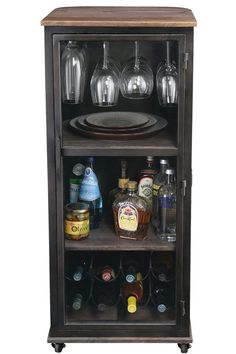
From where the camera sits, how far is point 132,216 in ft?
12.1

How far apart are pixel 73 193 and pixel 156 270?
494 millimetres

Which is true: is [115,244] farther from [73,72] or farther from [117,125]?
[73,72]

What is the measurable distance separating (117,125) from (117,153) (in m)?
0.16

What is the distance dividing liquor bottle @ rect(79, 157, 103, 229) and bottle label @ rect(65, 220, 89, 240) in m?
0.13

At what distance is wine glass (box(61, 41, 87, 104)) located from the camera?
353cm

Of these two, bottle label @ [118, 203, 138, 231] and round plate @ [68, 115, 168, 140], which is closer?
round plate @ [68, 115, 168, 140]

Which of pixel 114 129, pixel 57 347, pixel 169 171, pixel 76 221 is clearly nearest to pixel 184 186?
pixel 169 171

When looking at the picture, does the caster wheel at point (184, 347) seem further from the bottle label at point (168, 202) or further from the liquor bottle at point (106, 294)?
the bottle label at point (168, 202)

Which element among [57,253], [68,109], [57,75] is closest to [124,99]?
[68,109]

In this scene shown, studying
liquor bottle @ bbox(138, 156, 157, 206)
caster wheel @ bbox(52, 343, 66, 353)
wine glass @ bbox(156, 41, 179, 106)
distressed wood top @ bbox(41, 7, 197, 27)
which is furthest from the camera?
liquor bottle @ bbox(138, 156, 157, 206)

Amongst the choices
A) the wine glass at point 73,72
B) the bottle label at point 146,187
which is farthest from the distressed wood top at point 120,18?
the bottle label at point 146,187

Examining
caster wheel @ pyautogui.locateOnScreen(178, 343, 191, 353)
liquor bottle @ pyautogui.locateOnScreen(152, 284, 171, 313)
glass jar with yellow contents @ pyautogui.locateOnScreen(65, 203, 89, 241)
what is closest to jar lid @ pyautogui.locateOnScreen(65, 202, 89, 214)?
glass jar with yellow contents @ pyautogui.locateOnScreen(65, 203, 89, 241)

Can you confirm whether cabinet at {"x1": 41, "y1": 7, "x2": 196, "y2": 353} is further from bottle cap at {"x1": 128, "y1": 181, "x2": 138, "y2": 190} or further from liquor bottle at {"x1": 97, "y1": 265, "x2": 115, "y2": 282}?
bottle cap at {"x1": 128, "y1": 181, "x2": 138, "y2": 190}

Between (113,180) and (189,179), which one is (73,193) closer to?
(113,180)
